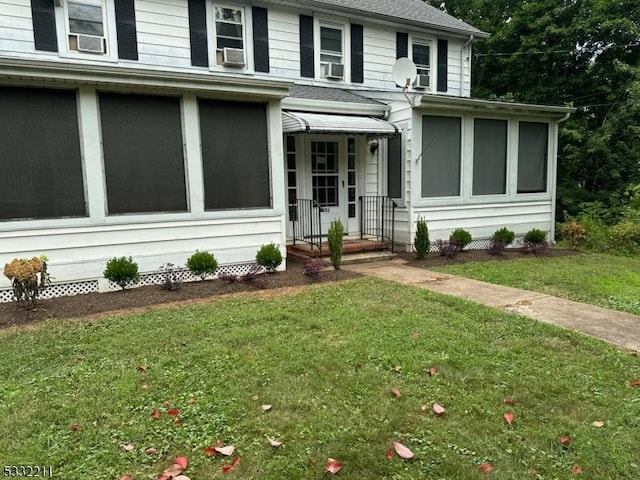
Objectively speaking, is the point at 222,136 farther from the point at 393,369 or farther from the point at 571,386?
the point at 571,386

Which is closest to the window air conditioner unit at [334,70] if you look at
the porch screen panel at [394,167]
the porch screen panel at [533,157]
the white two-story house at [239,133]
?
the white two-story house at [239,133]

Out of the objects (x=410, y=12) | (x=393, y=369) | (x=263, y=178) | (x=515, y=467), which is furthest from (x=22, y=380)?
(x=410, y=12)

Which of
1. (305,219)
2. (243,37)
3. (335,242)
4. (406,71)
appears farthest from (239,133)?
(406,71)

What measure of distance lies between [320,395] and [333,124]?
5.60 metres

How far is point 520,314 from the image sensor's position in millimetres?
4656

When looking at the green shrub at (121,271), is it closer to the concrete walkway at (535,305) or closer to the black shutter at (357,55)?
the concrete walkway at (535,305)

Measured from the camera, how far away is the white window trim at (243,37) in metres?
8.61

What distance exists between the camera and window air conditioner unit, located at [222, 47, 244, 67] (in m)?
8.66

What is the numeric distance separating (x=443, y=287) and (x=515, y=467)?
3.91 metres

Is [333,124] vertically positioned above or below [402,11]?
below

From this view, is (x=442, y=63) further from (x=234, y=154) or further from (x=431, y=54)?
(x=234, y=154)

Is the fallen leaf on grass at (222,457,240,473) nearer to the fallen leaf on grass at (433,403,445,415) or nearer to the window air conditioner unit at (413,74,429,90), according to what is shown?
the fallen leaf on grass at (433,403,445,415)

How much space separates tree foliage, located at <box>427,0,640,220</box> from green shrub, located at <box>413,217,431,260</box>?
9391mm

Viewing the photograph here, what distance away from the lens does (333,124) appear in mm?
7508
